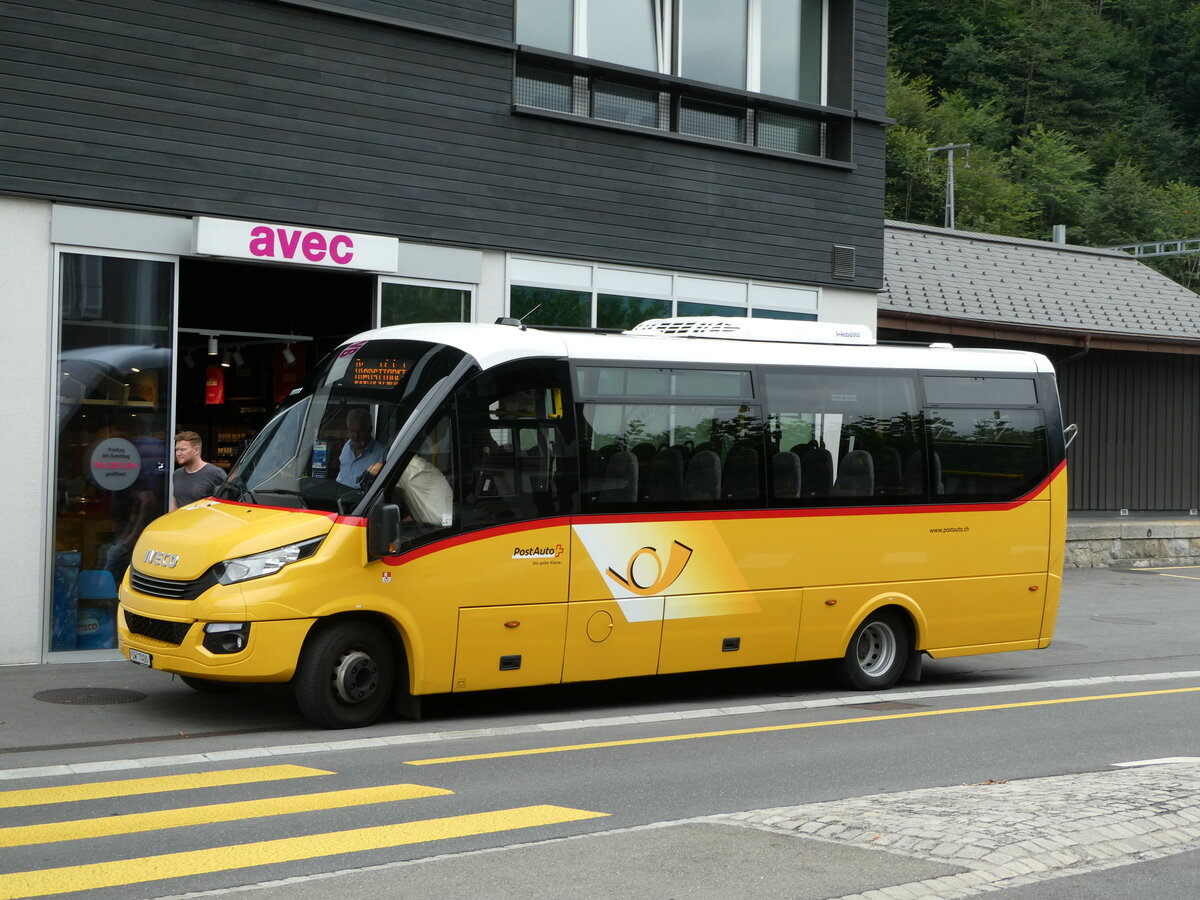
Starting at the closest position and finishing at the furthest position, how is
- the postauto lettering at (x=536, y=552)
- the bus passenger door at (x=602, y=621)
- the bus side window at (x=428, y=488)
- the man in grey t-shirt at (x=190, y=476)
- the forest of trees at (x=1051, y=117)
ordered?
the bus side window at (x=428, y=488)
the postauto lettering at (x=536, y=552)
the bus passenger door at (x=602, y=621)
the man in grey t-shirt at (x=190, y=476)
the forest of trees at (x=1051, y=117)

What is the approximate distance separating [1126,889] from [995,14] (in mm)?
65415

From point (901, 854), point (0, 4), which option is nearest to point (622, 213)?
point (0, 4)

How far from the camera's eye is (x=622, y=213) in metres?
16.7

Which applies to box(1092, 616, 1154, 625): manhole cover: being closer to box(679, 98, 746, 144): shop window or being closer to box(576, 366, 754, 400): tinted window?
box(679, 98, 746, 144): shop window

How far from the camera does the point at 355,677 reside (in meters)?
10.1

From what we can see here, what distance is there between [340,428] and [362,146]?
16.4 feet

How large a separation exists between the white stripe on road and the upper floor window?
7954 millimetres

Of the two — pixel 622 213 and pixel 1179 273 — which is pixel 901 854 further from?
pixel 1179 273

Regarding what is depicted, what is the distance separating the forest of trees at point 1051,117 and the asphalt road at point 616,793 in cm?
5075

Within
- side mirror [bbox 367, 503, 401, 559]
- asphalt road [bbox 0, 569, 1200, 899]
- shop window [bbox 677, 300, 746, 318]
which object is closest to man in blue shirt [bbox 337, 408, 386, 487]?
side mirror [bbox 367, 503, 401, 559]

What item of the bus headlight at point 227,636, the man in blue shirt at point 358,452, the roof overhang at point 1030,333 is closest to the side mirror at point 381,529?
the man in blue shirt at point 358,452

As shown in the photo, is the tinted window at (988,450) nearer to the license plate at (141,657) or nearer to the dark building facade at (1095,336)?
the license plate at (141,657)

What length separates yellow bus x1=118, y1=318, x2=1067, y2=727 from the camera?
32.5 feet

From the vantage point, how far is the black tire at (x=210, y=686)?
11008 mm
